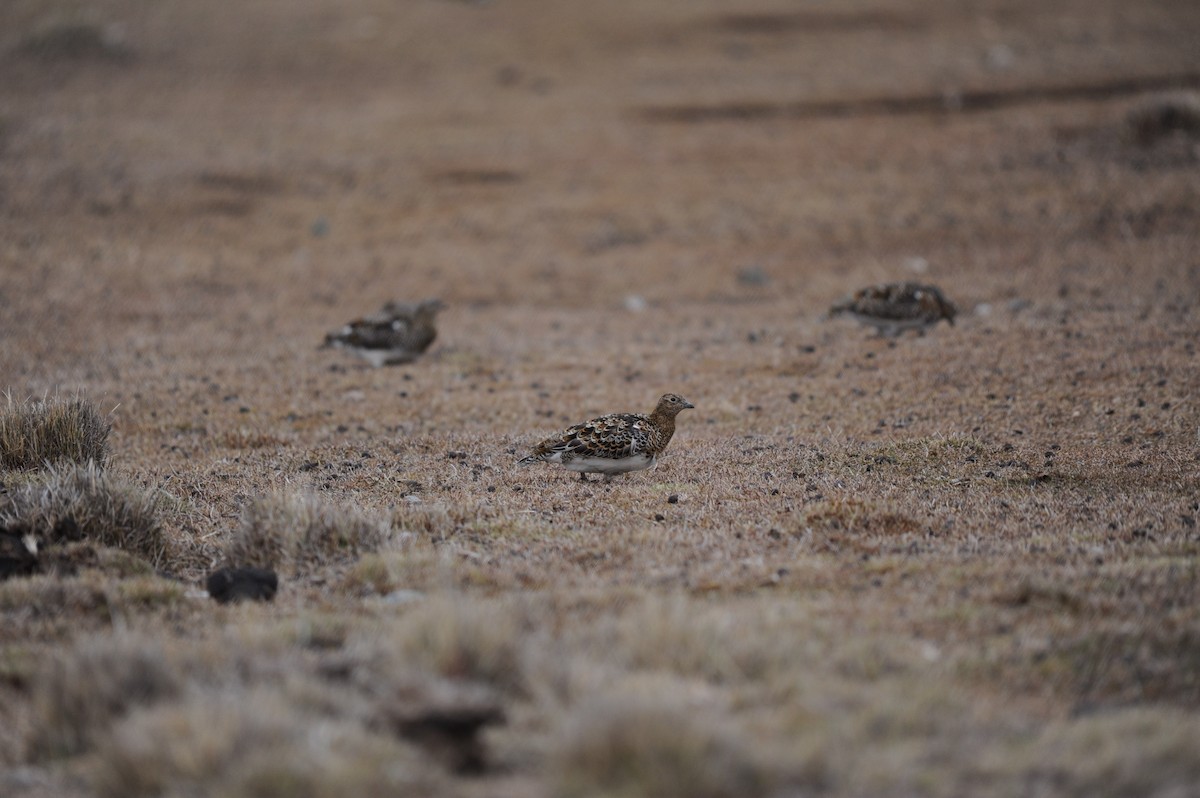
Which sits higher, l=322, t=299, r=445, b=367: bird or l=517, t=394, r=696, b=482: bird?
l=517, t=394, r=696, b=482: bird

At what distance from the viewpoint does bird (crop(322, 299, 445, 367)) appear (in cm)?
1812

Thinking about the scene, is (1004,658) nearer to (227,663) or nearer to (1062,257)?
(227,663)

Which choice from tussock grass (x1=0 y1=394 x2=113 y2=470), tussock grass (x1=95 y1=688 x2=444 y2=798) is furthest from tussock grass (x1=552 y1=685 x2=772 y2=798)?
tussock grass (x1=0 y1=394 x2=113 y2=470)

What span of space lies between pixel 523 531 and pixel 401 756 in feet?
13.5

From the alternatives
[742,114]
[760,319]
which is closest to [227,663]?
[760,319]

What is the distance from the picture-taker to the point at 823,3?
169ft

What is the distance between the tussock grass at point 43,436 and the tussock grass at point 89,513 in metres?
2.28

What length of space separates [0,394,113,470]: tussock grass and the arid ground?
26 centimetres

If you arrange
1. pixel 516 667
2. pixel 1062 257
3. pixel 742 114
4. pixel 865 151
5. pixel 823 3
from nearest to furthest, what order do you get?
pixel 516 667, pixel 1062 257, pixel 865 151, pixel 742 114, pixel 823 3

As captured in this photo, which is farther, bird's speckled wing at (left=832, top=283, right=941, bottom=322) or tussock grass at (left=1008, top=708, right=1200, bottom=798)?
bird's speckled wing at (left=832, top=283, right=941, bottom=322)

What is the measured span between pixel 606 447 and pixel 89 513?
4626 mm

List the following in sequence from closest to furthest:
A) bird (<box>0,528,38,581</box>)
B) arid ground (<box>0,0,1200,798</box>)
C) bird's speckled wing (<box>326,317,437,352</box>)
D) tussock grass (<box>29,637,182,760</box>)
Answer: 1. arid ground (<box>0,0,1200,798</box>)
2. tussock grass (<box>29,637,182,760</box>)
3. bird (<box>0,528,38,581</box>)
4. bird's speckled wing (<box>326,317,437,352</box>)

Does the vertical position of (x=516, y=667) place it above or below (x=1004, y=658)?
above

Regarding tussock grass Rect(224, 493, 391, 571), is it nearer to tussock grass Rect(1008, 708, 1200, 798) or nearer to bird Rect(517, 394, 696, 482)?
bird Rect(517, 394, 696, 482)
